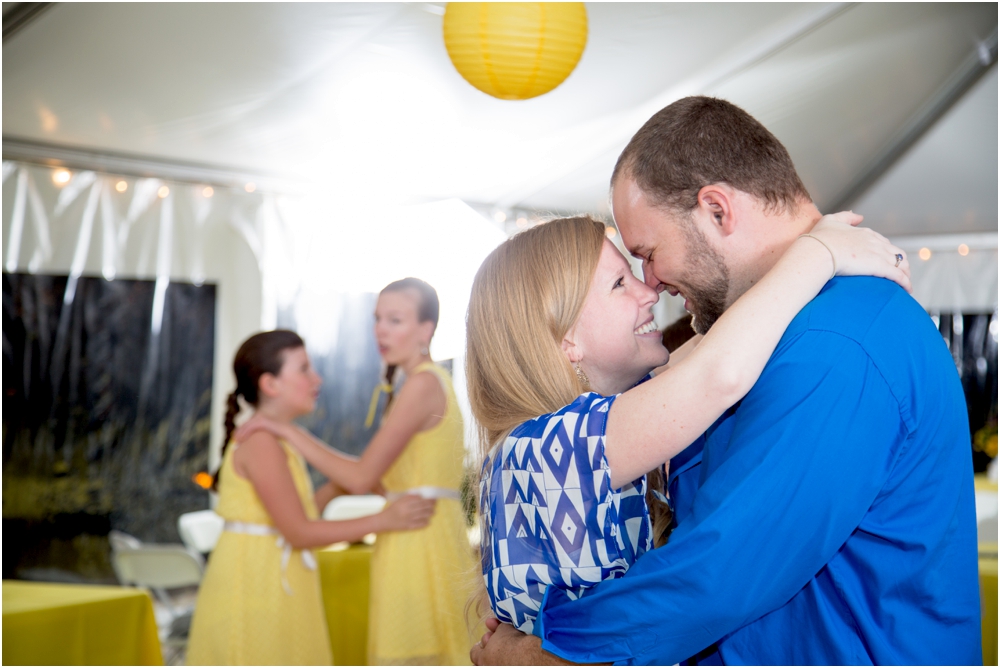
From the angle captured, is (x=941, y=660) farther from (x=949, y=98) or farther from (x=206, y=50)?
(x=949, y=98)

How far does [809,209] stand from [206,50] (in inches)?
138

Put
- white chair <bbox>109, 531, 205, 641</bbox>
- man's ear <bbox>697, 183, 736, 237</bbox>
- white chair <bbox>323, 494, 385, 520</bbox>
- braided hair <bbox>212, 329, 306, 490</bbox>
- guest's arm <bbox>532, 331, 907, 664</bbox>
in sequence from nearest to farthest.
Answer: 1. guest's arm <bbox>532, 331, 907, 664</bbox>
2. man's ear <bbox>697, 183, 736, 237</bbox>
3. braided hair <bbox>212, 329, 306, 490</bbox>
4. white chair <bbox>109, 531, 205, 641</bbox>
5. white chair <bbox>323, 494, 385, 520</bbox>

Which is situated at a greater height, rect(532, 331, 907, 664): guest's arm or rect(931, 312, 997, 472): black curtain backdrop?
rect(931, 312, 997, 472): black curtain backdrop

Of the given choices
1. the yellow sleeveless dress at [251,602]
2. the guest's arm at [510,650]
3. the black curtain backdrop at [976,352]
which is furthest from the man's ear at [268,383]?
the black curtain backdrop at [976,352]

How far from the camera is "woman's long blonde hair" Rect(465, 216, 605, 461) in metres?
1.34

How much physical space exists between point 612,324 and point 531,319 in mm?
137

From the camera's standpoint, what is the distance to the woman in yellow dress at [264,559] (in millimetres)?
2752

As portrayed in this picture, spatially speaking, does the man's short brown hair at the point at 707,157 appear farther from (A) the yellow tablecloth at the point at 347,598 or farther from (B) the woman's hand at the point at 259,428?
(A) the yellow tablecloth at the point at 347,598

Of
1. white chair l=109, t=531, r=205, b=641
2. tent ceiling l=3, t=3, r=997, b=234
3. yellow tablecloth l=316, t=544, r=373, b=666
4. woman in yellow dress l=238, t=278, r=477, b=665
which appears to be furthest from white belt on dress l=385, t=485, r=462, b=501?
white chair l=109, t=531, r=205, b=641

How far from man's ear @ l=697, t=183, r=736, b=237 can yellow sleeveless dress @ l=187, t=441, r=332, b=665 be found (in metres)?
2.05

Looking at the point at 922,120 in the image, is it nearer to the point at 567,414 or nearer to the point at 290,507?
the point at 290,507

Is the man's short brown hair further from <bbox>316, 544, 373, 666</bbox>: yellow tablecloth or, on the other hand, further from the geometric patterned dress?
<bbox>316, 544, 373, 666</bbox>: yellow tablecloth

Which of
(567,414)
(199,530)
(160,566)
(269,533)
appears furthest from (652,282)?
(199,530)

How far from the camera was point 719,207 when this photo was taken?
1.33 meters
